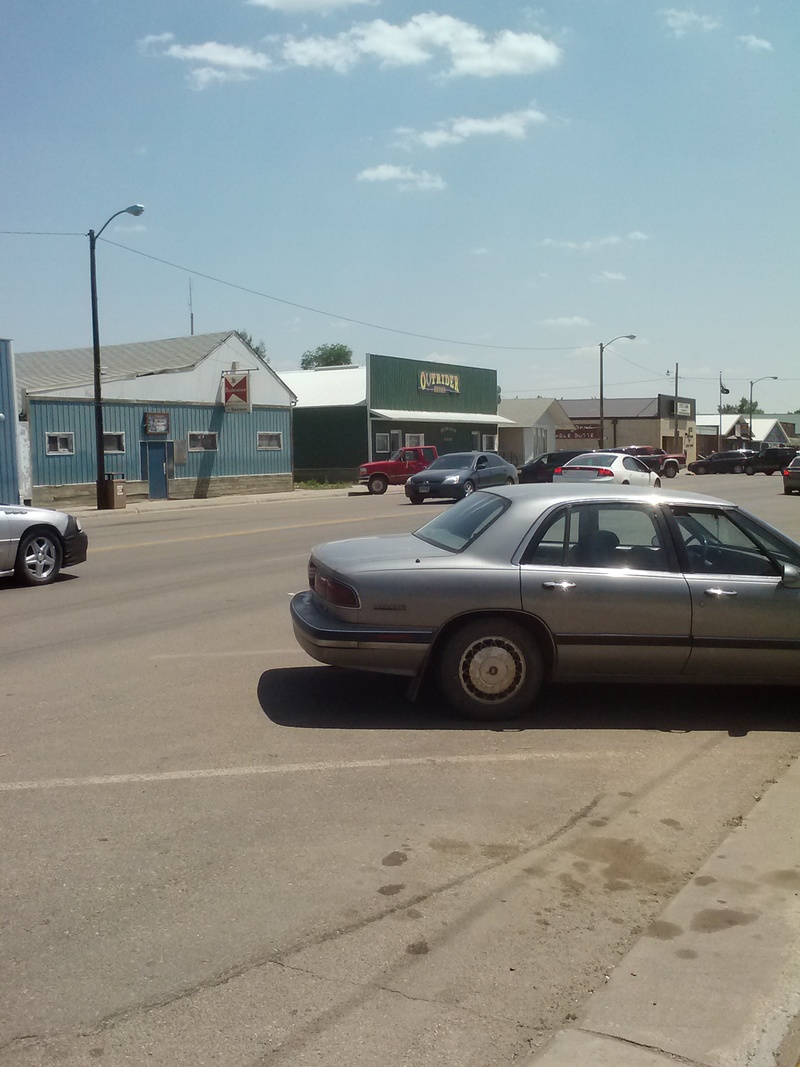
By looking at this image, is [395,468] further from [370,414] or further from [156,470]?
[156,470]

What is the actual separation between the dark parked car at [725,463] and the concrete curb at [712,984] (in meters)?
59.7

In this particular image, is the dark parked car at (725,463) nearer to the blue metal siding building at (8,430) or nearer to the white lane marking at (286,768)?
the blue metal siding building at (8,430)

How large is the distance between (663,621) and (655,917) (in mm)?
2743

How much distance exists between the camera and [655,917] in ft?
12.9

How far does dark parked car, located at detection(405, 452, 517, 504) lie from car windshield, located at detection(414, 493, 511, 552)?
71.4ft

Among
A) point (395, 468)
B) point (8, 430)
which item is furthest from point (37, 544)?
point (395, 468)

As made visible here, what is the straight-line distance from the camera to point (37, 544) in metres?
12.6

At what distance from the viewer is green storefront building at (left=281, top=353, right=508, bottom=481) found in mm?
47656

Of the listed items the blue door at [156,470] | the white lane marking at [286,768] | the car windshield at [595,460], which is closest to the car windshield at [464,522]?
the white lane marking at [286,768]

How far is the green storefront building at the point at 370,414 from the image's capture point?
156 feet

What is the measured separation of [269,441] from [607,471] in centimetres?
1766

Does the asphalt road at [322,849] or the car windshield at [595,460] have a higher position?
the car windshield at [595,460]

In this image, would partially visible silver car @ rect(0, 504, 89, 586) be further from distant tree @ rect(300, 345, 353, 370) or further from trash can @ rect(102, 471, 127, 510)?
distant tree @ rect(300, 345, 353, 370)

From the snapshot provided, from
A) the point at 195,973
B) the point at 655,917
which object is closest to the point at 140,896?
the point at 195,973
